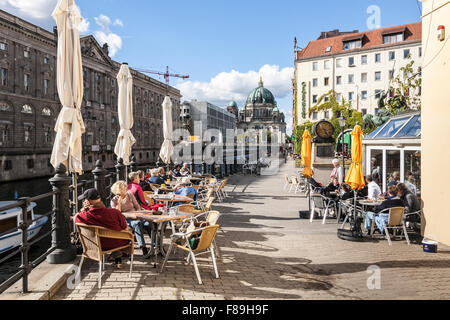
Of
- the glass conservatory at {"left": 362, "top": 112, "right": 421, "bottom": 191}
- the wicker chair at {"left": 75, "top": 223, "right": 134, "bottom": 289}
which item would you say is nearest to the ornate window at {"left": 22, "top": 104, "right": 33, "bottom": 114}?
the glass conservatory at {"left": 362, "top": 112, "right": 421, "bottom": 191}

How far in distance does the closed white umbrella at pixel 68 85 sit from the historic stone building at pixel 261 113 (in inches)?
6535

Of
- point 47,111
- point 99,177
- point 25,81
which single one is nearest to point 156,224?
point 99,177

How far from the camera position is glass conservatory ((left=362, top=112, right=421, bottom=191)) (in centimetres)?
1099

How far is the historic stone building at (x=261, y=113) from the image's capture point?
571 feet

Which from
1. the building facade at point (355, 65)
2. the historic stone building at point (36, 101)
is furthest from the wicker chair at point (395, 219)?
the building facade at point (355, 65)

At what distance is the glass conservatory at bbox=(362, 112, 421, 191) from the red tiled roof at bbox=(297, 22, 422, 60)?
159ft

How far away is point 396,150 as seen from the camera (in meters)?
12.3

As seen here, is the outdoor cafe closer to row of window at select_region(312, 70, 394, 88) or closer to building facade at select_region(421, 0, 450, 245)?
building facade at select_region(421, 0, 450, 245)

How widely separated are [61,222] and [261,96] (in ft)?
587

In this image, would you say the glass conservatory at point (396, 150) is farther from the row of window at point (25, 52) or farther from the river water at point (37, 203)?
the row of window at point (25, 52)

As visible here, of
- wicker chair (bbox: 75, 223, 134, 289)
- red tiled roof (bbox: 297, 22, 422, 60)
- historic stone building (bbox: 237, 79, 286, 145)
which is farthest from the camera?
historic stone building (bbox: 237, 79, 286, 145)
